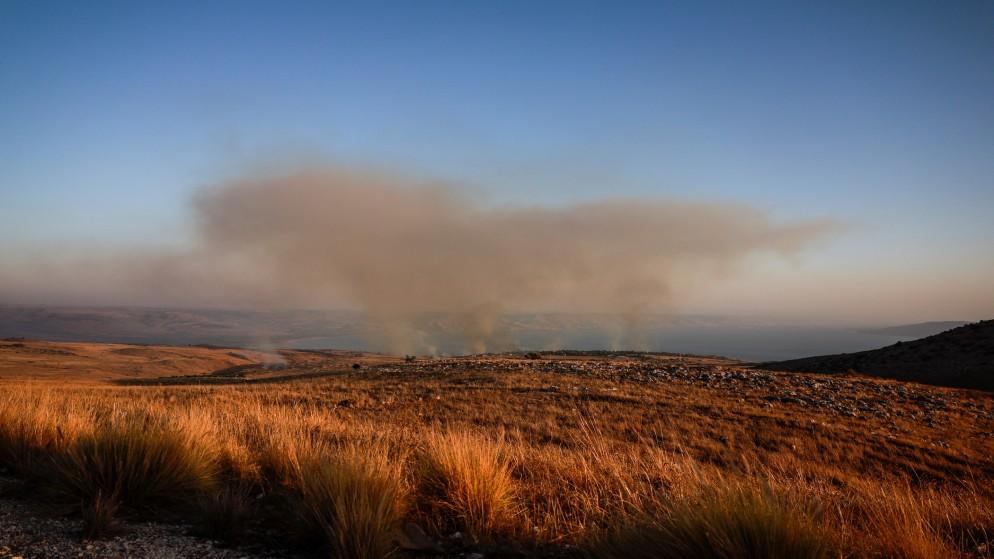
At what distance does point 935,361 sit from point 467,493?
40.1 meters

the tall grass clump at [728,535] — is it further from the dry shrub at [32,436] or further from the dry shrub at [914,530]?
the dry shrub at [32,436]

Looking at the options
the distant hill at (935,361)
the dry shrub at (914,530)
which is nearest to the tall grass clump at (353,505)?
the dry shrub at (914,530)

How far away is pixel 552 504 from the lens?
5184mm

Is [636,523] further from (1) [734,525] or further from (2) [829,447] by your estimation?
(2) [829,447]

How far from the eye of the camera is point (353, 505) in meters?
3.90

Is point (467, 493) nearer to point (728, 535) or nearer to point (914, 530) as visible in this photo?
point (728, 535)

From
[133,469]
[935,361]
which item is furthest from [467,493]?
[935,361]

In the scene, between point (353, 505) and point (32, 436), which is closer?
point (353, 505)

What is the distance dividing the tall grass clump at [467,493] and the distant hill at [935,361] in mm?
33019

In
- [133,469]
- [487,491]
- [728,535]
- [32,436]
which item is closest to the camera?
[728,535]

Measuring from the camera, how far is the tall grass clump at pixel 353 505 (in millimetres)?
3693

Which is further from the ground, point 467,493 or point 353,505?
point 353,505

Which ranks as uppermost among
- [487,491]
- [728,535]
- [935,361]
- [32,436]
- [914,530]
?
[728,535]

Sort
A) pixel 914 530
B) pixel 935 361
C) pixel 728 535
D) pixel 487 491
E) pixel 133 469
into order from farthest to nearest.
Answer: pixel 935 361 → pixel 133 469 → pixel 487 491 → pixel 914 530 → pixel 728 535
